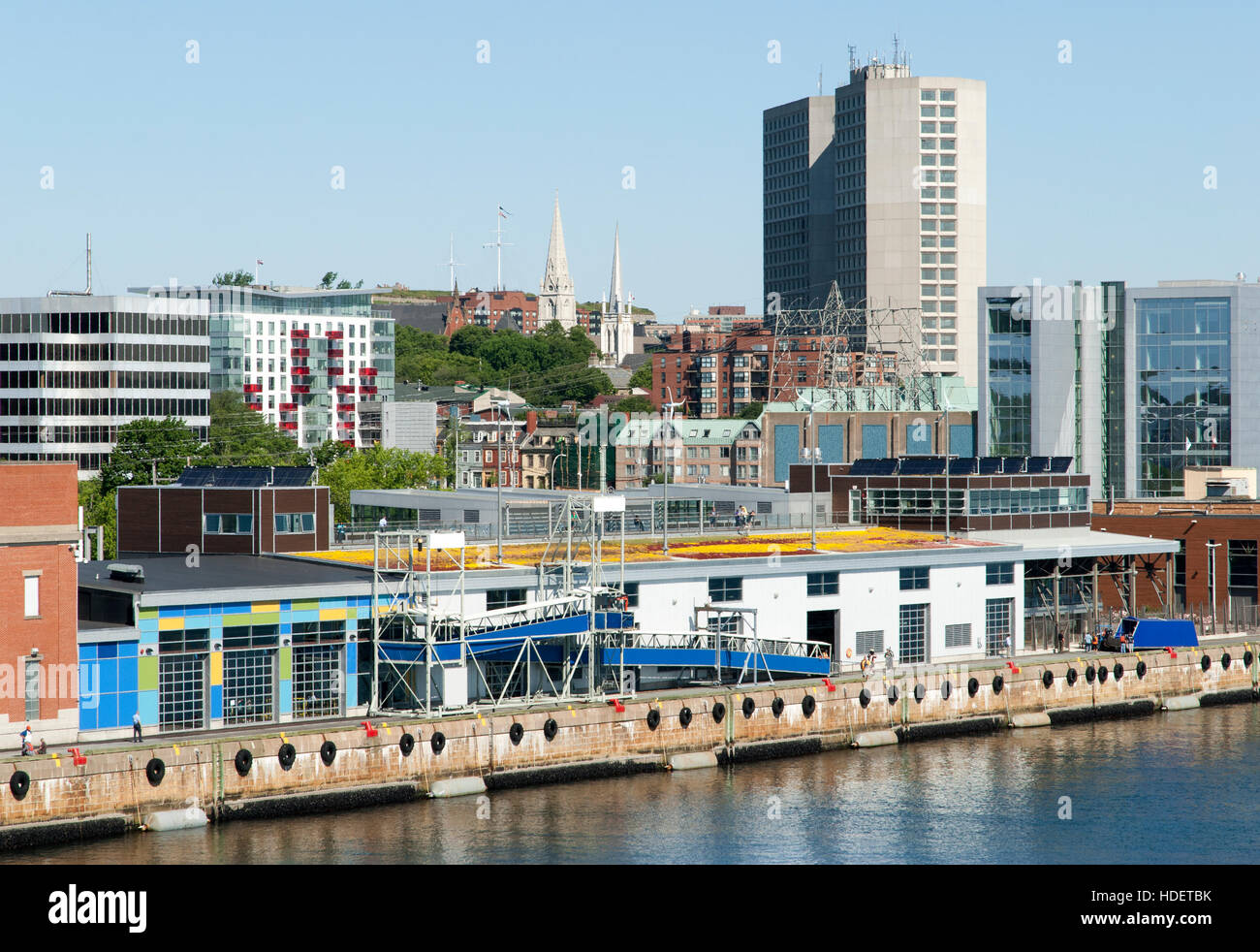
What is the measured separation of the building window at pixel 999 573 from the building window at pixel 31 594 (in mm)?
41591

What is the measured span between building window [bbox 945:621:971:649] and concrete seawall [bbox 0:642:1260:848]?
17.0 ft

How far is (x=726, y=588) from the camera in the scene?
66.9 meters

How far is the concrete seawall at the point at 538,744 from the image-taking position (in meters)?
46.2

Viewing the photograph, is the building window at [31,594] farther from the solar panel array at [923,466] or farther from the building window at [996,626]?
the solar panel array at [923,466]

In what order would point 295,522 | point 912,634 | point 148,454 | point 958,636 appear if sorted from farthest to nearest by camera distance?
→ point 148,454 → point 958,636 → point 912,634 → point 295,522

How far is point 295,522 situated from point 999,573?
102 ft

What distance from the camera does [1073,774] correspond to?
5719cm

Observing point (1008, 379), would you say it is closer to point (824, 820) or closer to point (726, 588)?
point (726, 588)

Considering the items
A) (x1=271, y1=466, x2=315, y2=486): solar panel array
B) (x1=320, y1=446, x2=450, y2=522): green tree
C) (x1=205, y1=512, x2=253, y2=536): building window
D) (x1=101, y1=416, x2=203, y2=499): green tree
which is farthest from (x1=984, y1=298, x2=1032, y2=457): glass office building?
(x1=205, y1=512, x2=253, y2=536): building window

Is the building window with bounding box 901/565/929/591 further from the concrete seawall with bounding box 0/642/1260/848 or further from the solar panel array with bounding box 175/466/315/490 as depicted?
the solar panel array with bounding box 175/466/315/490

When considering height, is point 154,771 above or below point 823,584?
below

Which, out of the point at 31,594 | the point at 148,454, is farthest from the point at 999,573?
the point at 148,454

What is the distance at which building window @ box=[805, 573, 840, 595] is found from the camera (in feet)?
227
